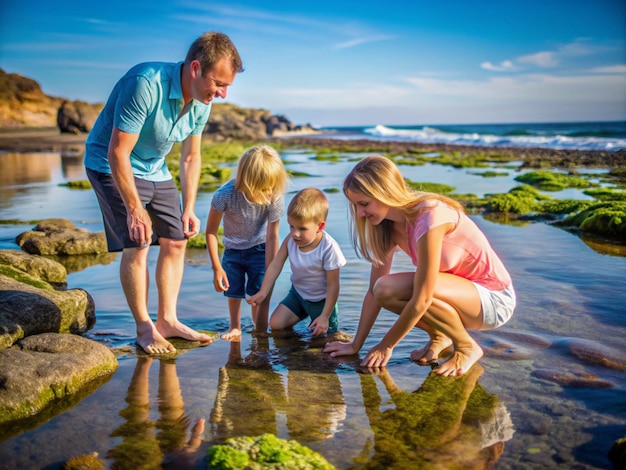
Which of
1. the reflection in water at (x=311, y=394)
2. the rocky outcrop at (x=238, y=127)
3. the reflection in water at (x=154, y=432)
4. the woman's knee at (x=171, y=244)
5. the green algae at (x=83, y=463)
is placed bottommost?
the reflection in water at (x=311, y=394)

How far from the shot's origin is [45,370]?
3400mm

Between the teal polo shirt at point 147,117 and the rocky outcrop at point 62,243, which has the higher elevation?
the teal polo shirt at point 147,117

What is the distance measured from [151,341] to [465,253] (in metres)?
2.27

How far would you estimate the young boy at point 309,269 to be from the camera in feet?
15.0

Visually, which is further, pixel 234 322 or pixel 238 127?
pixel 238 127

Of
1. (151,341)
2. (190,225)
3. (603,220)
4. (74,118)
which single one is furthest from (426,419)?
(74,118)

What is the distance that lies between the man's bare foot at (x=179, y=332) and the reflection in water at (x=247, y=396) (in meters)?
0.28

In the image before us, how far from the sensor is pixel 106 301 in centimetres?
557

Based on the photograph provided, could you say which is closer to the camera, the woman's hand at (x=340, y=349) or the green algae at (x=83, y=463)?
the green algae at (x=83, y=463)

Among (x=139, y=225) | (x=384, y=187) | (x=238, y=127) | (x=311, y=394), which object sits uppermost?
(x=238, y=127)

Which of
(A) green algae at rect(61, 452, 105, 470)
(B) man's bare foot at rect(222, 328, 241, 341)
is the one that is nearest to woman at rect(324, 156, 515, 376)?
(B) man's bare foot at rect(222, 328, 241, 341)

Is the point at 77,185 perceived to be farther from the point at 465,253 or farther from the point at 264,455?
the point at 264,455

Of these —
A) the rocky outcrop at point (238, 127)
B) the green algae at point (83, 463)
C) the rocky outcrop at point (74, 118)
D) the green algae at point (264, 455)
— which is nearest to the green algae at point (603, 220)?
the green algae at point (264, 455)

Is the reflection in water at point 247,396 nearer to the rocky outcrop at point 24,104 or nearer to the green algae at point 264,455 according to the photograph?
the green algae at point 264,455
